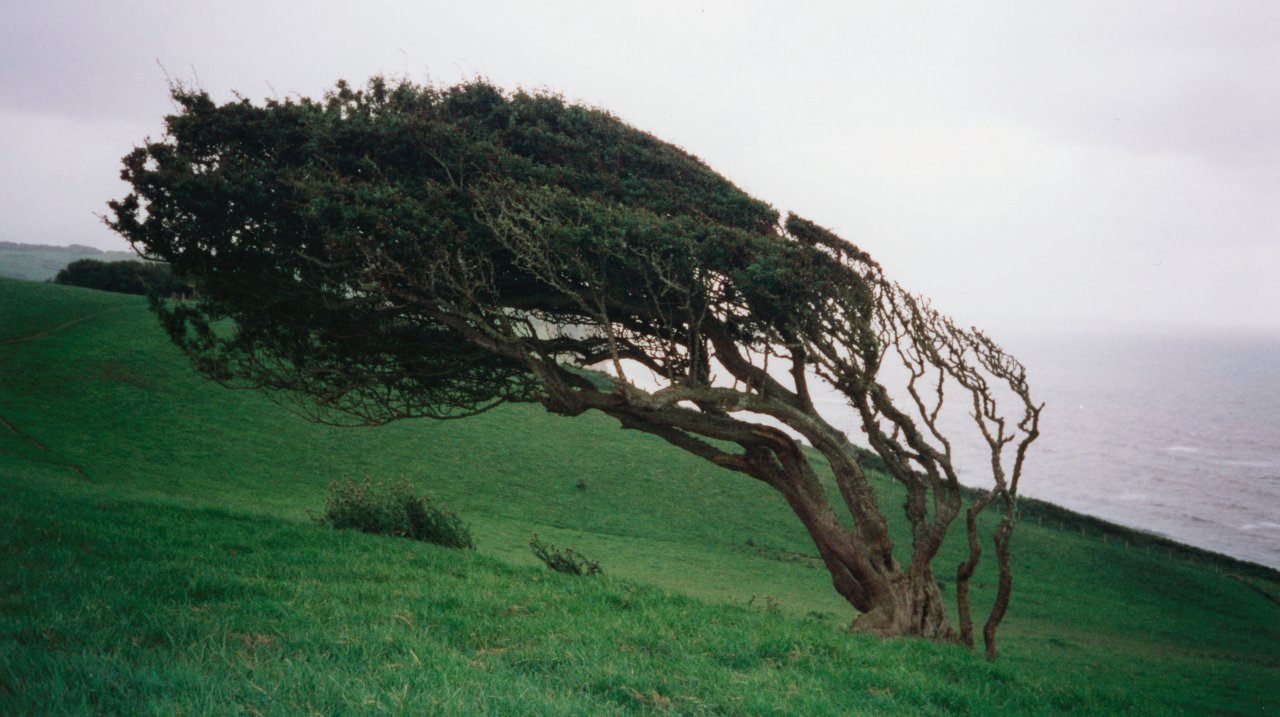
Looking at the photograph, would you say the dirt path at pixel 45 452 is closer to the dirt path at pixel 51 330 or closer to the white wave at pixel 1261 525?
the dirt path at pixel 51 330

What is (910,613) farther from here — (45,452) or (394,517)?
(45,452)

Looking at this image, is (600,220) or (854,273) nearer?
(600,220)

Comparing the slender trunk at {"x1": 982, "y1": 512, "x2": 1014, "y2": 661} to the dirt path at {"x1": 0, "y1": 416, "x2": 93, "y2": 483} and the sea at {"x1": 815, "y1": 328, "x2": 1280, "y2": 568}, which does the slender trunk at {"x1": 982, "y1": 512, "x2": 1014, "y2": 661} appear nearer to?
the dirt path at {"x1": 0, "y1": 416, "x2": 93, "y2": 483}

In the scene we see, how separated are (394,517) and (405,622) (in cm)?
846

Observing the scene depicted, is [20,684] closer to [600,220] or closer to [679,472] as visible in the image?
[600,220]

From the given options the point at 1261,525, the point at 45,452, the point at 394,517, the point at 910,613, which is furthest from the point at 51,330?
the point at 1261,525

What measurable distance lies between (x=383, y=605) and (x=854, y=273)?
8.84 m

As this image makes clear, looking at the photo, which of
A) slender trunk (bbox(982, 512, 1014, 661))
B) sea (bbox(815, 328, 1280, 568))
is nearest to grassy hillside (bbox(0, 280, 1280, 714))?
slender trunk (bbox(982, 512, 1014, 661))

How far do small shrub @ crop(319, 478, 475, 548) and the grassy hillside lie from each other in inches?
49.7

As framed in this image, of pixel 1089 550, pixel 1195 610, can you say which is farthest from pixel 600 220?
pixel 1089 550

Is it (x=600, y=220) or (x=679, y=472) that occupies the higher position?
(x=600, y=220)

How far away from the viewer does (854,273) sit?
40.8 feet

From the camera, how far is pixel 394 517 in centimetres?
1477

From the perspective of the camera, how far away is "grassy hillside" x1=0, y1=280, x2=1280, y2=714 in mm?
4633
